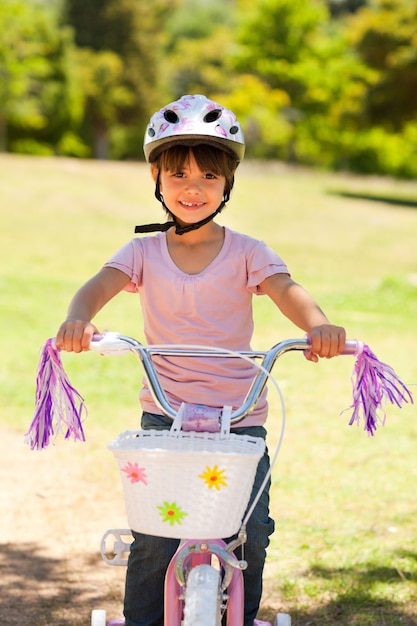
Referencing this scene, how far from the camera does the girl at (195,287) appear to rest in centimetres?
328

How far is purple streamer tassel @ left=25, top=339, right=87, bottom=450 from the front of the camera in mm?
2941

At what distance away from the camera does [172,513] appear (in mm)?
2453

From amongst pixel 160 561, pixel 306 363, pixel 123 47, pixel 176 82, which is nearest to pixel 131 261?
pixel 160 561

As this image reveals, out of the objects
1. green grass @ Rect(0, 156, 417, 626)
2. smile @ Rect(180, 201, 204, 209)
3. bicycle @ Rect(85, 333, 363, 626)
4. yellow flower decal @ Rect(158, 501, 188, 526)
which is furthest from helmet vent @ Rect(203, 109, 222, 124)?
green grass @ Rect(0, 156, 417, 626)

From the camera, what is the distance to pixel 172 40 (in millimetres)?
72750

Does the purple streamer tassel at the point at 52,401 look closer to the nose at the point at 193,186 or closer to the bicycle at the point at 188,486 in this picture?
the bicycle at the point at 188,486

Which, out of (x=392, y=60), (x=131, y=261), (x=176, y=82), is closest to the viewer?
(x=131, y=261)

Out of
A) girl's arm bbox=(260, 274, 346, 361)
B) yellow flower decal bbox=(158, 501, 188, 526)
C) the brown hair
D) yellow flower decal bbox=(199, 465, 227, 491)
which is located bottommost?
yellow flower decal bbox=(158, 501, 188, 526)

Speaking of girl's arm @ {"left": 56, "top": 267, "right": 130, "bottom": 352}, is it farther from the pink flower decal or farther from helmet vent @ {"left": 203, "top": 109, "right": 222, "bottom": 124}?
helmet vent @ {"left": 203, "top": 109, "right": 222, "bottom": 124}

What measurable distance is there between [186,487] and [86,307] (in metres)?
0.89

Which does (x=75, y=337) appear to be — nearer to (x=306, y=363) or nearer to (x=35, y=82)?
(x=306, y=363)

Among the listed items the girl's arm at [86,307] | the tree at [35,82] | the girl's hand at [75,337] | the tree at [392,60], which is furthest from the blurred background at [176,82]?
the girl's hand at [75,337]

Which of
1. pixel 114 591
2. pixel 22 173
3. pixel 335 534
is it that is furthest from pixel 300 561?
pixel 22 173

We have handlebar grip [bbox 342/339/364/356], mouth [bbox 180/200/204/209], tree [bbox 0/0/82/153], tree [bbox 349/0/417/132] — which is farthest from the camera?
tree [bbox 0/0/82/153]
